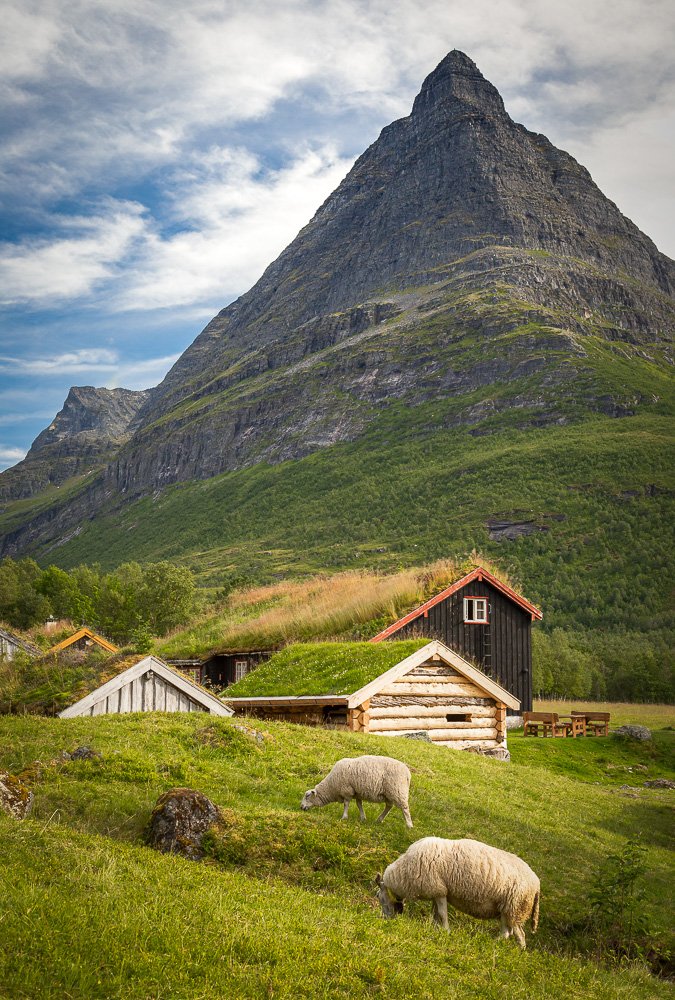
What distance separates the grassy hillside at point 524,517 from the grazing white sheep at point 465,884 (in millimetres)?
96434

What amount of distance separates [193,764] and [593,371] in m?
198

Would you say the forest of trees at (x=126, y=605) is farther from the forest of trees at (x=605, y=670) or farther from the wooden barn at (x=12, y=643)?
the forest of trees at (x=605, y=670)

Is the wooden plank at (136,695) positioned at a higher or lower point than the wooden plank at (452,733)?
higher

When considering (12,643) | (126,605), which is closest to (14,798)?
(12,643)

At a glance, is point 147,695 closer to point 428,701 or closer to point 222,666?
point 428,701

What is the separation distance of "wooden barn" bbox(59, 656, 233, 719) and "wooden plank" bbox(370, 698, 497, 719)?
14.7ft

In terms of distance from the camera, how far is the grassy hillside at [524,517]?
406 ft

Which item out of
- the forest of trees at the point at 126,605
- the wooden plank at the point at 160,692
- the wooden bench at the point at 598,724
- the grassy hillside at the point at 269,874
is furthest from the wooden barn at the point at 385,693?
the forest of trees at the point at 126,605

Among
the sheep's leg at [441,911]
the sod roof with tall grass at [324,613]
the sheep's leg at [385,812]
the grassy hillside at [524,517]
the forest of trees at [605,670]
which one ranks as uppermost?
the grassy hillside at [524,517]

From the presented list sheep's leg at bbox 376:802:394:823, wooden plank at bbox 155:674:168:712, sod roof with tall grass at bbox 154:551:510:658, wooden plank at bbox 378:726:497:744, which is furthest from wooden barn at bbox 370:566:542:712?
sheep's leg at bbox 376:802:394:823

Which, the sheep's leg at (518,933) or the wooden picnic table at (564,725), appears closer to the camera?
the sheep's leg at (518,933)

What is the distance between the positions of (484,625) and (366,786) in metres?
24.7

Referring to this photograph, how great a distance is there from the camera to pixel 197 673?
34656 millimetres

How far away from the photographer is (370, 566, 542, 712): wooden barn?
32.8 metres
